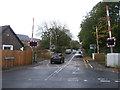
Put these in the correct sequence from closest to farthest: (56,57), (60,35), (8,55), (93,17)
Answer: (8,55)
(56,57)
(93,17)
(60,35)

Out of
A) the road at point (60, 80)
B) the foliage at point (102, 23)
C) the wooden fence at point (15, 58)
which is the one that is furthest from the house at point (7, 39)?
the foliage at point (102, 23)

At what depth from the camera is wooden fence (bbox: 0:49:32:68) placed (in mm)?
17281

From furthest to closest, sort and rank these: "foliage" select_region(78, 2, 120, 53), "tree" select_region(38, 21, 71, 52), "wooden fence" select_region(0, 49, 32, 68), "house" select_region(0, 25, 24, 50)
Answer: "tree" select_region(38, 21, 71, 52) → "foliage" select_region(78, 2, 120, 53) → "house" select_region(0, 25, 24, 50) → "wooden fence" select_region(0, 49, 32, 68)

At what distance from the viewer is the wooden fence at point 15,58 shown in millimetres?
17281

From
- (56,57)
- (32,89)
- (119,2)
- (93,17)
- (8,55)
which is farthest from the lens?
(93,17)

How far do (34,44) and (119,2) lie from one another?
58.3 ft

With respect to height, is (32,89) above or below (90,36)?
below

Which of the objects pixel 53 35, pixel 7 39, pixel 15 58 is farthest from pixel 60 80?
pixel 53 35

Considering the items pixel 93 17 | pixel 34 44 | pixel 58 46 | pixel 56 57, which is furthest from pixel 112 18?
pixel 58 46

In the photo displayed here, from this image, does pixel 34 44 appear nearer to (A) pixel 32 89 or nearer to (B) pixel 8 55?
(B) pixel 8 55

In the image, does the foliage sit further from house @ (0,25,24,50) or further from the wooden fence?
house @ (0,25,24,50)

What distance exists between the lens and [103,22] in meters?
30.7

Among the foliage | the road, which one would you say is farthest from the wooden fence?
the foliage

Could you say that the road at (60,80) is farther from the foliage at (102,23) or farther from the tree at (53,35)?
the tree at (53,35)
